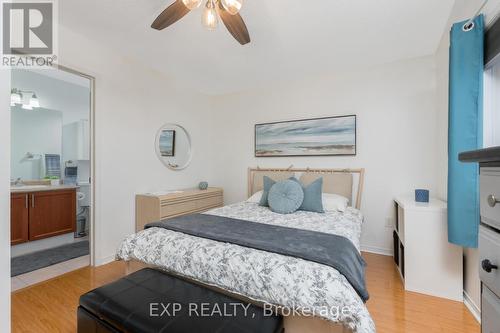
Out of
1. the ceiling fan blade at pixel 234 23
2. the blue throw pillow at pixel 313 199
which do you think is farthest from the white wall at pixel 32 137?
the blue throw pillow at pixel 313 199

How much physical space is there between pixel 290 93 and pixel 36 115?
4250mm

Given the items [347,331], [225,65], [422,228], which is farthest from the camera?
[225,65]

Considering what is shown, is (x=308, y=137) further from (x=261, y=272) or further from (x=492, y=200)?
(x=492, y=200)

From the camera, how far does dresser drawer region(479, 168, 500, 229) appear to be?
0.56m

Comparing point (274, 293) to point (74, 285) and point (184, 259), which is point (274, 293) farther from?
point (74, 285)

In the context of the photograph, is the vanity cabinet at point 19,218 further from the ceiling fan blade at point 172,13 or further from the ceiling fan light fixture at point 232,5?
the ceiling fan light fixture at point 232,5

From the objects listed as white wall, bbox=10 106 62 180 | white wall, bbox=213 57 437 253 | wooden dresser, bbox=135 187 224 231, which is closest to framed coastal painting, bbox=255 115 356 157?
white wall, bbox=213 57 437 253

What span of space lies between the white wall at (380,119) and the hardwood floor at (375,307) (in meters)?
0.98

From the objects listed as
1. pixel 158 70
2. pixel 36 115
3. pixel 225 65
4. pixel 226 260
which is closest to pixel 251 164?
pixel 225 65

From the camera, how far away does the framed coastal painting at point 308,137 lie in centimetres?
316

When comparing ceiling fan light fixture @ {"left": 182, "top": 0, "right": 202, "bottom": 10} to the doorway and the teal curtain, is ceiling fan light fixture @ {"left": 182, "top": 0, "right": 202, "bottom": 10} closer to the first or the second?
the doorway

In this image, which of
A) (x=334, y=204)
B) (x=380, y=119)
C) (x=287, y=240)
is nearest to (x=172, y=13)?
(x=287, y=240)

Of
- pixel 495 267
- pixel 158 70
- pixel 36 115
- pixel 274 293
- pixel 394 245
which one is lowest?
pixel 394 245

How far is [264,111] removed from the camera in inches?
151
